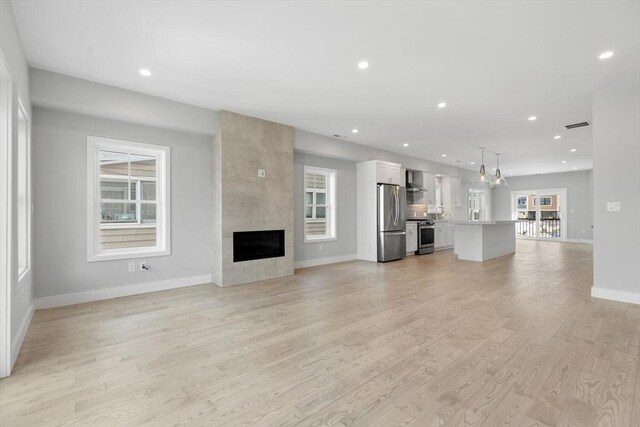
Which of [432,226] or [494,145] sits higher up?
[494,145]

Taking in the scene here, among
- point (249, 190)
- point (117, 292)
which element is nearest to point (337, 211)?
point (249, 190)

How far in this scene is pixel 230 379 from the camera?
2.14 m

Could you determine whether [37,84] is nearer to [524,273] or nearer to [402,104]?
[402,104]

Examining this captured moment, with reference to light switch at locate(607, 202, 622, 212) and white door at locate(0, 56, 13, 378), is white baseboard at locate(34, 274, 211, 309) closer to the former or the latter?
white door at locate(0, 56, 13, 378)

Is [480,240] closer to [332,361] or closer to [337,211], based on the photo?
[337,211]

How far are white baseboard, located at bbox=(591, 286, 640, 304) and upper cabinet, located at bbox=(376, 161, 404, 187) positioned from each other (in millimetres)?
4331

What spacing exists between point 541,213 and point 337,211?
10.1 meters

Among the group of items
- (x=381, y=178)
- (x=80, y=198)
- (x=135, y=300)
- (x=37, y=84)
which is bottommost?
(x=135, y=300)

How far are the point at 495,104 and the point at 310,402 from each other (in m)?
4.78

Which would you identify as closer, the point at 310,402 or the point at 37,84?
the point at 310,402

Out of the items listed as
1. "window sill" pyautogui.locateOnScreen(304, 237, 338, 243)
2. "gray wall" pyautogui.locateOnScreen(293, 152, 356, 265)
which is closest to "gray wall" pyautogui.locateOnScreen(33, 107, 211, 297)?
"gray wall" pyautogui.locateOnScreen(293, 152, 356, 265)

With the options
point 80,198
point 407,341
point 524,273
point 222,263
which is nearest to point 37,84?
point 80,198

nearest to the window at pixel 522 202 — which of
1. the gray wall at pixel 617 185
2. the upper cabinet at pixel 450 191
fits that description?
the upper cabinet at pixel 450 191

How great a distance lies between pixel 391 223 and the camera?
23.9ft
